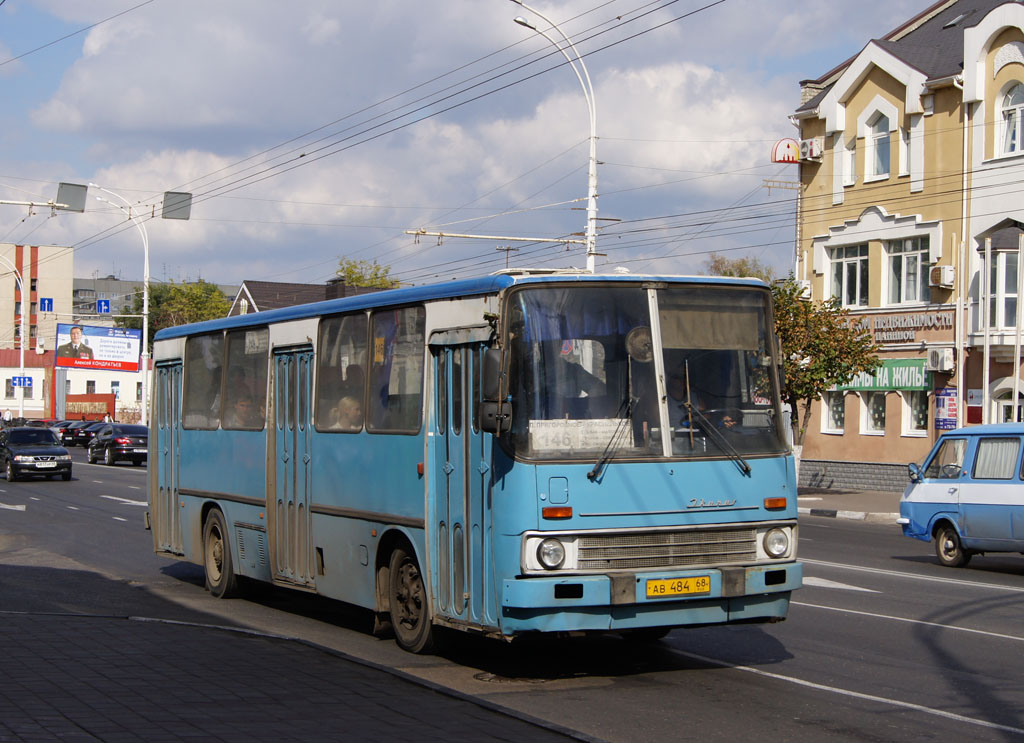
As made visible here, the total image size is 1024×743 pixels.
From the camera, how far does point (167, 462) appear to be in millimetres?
15445

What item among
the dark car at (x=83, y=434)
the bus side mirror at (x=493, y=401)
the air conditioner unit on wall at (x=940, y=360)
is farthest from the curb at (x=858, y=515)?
the dark car at (x=83, y=434)

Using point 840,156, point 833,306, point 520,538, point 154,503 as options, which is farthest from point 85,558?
point 840,156

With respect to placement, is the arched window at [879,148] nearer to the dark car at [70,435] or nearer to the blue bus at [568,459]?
the blue bus at [568,459]

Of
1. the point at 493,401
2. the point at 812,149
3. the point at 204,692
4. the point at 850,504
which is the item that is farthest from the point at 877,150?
the point at 204,692

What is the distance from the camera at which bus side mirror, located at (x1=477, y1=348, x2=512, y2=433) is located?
27.6ft

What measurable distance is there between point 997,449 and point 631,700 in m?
10.4

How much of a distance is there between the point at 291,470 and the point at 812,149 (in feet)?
99.5

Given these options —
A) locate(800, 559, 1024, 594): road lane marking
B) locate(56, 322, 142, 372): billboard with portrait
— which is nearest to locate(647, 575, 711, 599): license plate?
locate(800, 559, 1024, 594): road lane marking

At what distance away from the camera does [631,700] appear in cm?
843

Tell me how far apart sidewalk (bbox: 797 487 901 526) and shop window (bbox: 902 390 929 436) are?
1.94 m

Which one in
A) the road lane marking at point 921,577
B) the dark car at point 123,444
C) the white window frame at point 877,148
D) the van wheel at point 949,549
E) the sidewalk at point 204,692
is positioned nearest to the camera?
the sidewalk at point 204,692

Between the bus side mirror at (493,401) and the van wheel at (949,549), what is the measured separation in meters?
11.1

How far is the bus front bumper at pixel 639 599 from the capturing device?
836 centimetres

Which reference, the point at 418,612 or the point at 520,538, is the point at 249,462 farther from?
the point at 520,538
